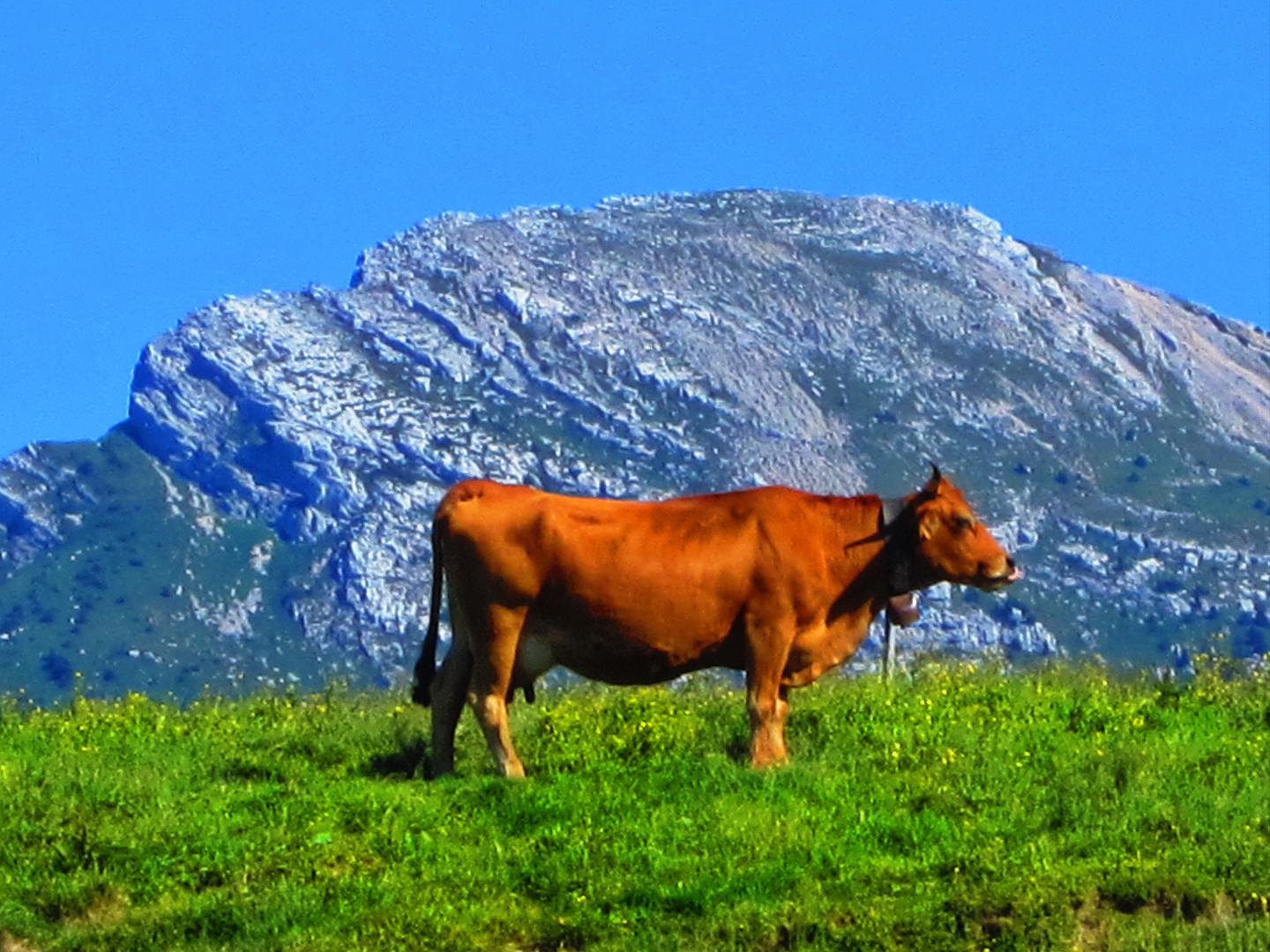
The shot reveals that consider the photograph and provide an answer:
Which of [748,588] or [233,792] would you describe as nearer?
[233,792]

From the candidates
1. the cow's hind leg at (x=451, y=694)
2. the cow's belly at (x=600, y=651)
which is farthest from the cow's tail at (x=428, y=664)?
the cow's belly at (x=600, y=651)

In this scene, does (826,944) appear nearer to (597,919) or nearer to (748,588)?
(597,919)

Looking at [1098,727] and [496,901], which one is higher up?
[1098,727]

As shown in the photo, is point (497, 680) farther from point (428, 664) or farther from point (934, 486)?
point (934, 486)

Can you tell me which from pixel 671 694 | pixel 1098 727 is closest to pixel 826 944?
pixel 1098 727

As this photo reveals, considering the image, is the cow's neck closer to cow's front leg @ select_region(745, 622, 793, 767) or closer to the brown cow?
the brown cow

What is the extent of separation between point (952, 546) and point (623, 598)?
2887mm

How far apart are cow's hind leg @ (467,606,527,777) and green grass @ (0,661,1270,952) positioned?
0.32 meters

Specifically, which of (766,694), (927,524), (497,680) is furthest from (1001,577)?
(497,680)

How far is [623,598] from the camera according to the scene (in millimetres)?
17547

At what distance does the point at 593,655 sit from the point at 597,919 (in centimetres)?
476

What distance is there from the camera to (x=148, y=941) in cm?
1304

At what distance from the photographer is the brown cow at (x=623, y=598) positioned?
1748 centimetres

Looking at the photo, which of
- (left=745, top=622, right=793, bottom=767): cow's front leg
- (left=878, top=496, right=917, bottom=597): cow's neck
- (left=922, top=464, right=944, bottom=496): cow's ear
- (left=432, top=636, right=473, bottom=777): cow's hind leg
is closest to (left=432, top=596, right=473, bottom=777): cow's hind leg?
(left=432, top=636, right=473, bottom=777): cow's hind leg
